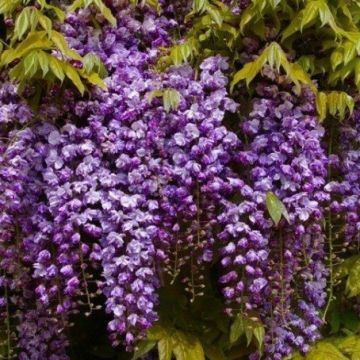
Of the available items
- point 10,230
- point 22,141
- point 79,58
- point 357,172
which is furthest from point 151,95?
point 357,172

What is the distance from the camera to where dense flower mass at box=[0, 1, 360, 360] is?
2025 millimetres

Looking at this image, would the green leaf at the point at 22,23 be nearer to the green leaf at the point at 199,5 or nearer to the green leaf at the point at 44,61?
the green leaf at the point at 44,61

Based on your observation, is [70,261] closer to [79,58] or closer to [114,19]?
[79,58]

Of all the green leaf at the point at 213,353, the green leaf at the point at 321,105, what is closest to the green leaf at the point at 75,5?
the green leaf at the point at 321,105

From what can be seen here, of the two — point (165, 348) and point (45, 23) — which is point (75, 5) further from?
point (165, 348)

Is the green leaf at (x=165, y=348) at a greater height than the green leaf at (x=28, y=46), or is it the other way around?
the green leaf at (x=28, y=46)

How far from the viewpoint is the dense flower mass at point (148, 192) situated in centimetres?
203

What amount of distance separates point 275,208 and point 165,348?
503mm

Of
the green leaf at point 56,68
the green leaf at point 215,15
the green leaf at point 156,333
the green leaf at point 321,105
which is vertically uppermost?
the green leaf at point 215,15

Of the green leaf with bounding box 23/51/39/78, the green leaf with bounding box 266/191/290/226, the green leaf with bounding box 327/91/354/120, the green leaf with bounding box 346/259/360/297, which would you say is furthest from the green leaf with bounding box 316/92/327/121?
the green leaf with bounding box 23/51/39/78

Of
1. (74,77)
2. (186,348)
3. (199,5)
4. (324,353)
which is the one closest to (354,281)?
(324,353)

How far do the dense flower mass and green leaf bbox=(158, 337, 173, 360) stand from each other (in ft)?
0.38

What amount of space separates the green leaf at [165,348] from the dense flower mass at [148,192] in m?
0.12

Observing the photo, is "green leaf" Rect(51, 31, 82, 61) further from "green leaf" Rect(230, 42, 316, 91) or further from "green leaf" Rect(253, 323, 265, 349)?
"green leaf" Rect(253, 323, 265, 349)
